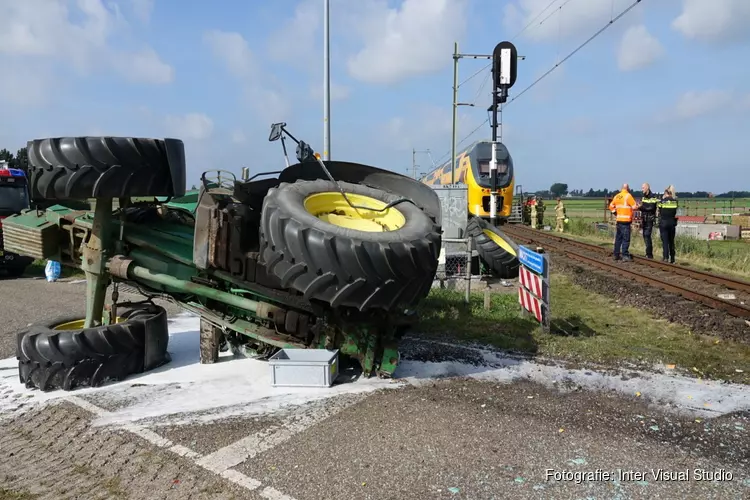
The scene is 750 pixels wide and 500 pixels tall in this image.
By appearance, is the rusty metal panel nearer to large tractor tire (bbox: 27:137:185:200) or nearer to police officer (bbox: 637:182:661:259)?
police officer (bbox: 637:182:661:259)

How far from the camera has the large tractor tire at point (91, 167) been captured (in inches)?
173

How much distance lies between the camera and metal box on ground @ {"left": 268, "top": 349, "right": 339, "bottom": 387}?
4.46m

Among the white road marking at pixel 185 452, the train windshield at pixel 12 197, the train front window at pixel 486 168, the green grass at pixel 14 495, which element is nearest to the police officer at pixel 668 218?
the train front window at pixel 486 168

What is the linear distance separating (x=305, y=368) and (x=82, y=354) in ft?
5.96

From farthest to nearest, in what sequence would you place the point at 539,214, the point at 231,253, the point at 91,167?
1. the point at 539,214
2. the point at 231,253
3. the point at 91,167

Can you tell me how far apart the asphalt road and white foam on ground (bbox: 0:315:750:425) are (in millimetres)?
152

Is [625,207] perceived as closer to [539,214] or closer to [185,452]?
[185,452]

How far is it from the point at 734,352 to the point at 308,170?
456 centimetres

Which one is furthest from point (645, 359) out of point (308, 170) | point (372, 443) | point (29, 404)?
point (29, 404)

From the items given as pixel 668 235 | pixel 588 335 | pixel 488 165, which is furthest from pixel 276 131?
pixel 488 165

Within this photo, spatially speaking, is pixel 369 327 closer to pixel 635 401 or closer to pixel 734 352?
pixel 635 401

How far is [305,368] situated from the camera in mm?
4500

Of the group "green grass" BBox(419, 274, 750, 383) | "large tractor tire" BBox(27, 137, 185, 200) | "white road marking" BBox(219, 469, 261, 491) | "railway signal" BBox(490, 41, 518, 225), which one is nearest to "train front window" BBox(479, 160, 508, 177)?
"railway signal" BBox(490, 41, 518, 225)

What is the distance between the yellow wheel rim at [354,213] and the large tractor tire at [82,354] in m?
1.89
